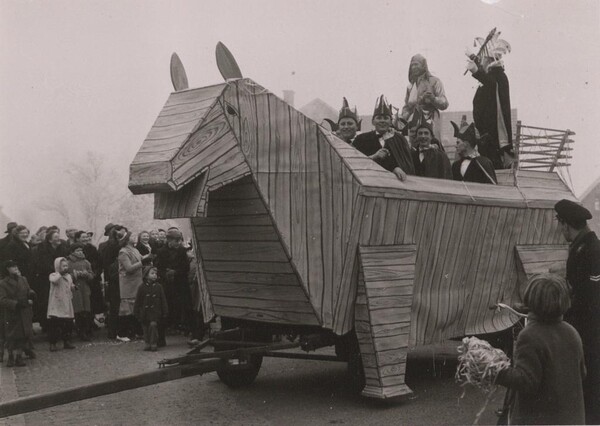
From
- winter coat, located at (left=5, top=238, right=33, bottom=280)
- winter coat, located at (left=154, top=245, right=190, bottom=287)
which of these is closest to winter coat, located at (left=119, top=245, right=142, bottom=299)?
winter coat, located at (left=154, top=245, right=190, bottom=287)

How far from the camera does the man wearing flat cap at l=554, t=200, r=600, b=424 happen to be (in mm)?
4469

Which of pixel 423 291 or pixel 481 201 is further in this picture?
pixel 481 201

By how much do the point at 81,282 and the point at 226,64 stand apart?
580 cm

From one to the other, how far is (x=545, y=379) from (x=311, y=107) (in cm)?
1258

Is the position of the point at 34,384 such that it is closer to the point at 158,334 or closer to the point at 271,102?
the point at 158,334

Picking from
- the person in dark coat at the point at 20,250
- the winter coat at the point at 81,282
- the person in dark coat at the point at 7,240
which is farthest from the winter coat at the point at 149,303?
the person in dark coat at the point at 7,240

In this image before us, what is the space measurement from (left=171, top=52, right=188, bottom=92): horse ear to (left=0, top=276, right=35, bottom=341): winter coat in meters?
4.13

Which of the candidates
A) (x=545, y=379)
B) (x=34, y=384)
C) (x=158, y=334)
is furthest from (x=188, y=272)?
(x=545, y=379)

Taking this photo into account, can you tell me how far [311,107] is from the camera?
51.2ft

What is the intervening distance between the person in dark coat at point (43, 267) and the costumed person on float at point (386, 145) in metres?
5.49

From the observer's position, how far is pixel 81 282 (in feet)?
34.3

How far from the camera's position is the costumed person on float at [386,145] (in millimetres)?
7051

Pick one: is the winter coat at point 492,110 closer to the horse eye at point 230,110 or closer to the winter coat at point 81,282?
the horse eye at point 230,110

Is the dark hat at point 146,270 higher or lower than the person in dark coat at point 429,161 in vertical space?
lower
